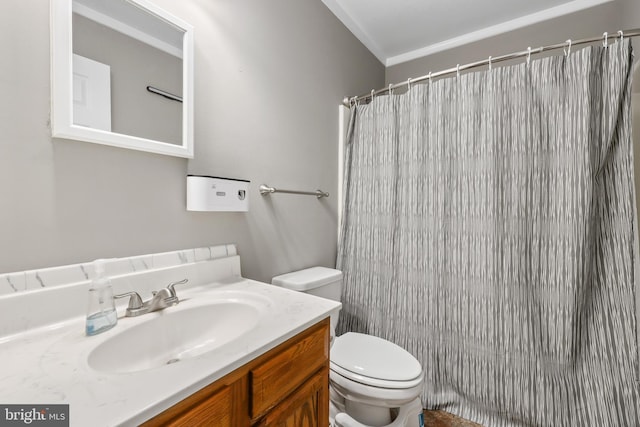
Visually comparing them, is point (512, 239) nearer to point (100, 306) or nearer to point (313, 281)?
point (313, 281)

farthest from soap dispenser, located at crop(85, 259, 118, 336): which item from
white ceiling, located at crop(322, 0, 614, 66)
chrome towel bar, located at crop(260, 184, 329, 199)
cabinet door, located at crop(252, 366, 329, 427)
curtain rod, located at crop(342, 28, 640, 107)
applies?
white ceiling, located at crop(322, 0, 614, 66)

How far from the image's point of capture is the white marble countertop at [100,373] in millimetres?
435

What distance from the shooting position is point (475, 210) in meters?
1.46

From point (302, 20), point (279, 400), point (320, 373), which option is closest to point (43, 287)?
point (279, 400)

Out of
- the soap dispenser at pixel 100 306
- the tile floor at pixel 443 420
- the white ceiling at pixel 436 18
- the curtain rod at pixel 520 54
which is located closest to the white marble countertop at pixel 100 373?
the soap dispenser at pixel 100 306

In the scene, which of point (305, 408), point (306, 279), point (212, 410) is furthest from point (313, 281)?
point (212, 410)

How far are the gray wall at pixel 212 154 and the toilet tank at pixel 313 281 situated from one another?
7 cm

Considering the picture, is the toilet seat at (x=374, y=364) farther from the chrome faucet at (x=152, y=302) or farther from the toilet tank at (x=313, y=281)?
the chrome faucet at (x=152, y=302)

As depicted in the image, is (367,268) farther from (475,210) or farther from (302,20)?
(302,20)

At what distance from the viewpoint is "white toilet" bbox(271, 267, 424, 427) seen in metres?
1.12

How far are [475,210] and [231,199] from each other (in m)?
1.26

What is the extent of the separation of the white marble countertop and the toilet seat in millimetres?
571

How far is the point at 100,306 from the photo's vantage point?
70cm

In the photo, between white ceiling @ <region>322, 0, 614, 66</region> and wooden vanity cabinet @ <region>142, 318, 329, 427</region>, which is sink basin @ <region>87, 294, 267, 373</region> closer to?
wooden vanity cabinet @ <region>142, 318, 329, 427</region>
